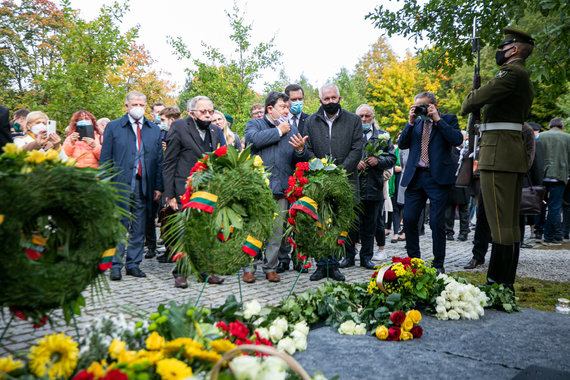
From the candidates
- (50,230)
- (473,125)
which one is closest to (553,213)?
(473,125)

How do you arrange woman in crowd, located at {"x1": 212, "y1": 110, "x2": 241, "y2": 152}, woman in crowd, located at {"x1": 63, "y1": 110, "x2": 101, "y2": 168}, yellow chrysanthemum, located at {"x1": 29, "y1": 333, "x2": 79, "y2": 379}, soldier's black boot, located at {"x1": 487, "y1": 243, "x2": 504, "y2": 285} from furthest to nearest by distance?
woman in crowd, located at {"x1": 212, "y1": 110, "x2": 241, "y2": 152}
woman in crowd, located at {"x1": 63, "y1": 110, "x2": 101, "y2": 168}
soldier's black boot, located at {"x1": 487, "y1": 243, "x2": 504, "y2": 285}
yellow chrysanthemum, located at {"x1": 29, "y1": 333, "x2": 79, "y2": 379}

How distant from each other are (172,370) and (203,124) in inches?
180

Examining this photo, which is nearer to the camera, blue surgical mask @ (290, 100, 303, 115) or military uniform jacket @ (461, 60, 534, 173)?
military uniform jacket @ (461, 60, 534, 173)

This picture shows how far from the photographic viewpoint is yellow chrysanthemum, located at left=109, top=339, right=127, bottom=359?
2.33 m

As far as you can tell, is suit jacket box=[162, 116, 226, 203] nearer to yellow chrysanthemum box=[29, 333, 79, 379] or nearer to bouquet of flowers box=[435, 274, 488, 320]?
bouquet of flowers box=[435, 274, 488, 320]

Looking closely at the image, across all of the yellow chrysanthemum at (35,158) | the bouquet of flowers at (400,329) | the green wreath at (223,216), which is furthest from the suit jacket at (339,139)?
the yellow chrysanthemum at (35,158)

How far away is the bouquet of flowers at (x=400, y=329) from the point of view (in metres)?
3.63

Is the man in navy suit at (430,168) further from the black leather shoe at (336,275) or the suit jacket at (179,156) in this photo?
the suit jacket at (179,156)

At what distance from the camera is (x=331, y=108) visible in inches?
253

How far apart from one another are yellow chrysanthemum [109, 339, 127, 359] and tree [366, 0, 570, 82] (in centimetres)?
661

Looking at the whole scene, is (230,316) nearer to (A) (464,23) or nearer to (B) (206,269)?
Answer: (B) (206,269)

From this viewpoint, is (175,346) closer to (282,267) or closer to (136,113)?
(282,267)

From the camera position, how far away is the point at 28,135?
646cm

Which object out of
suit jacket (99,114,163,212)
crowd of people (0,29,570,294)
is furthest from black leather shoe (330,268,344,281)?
suit jacket (99,114,163,212)
